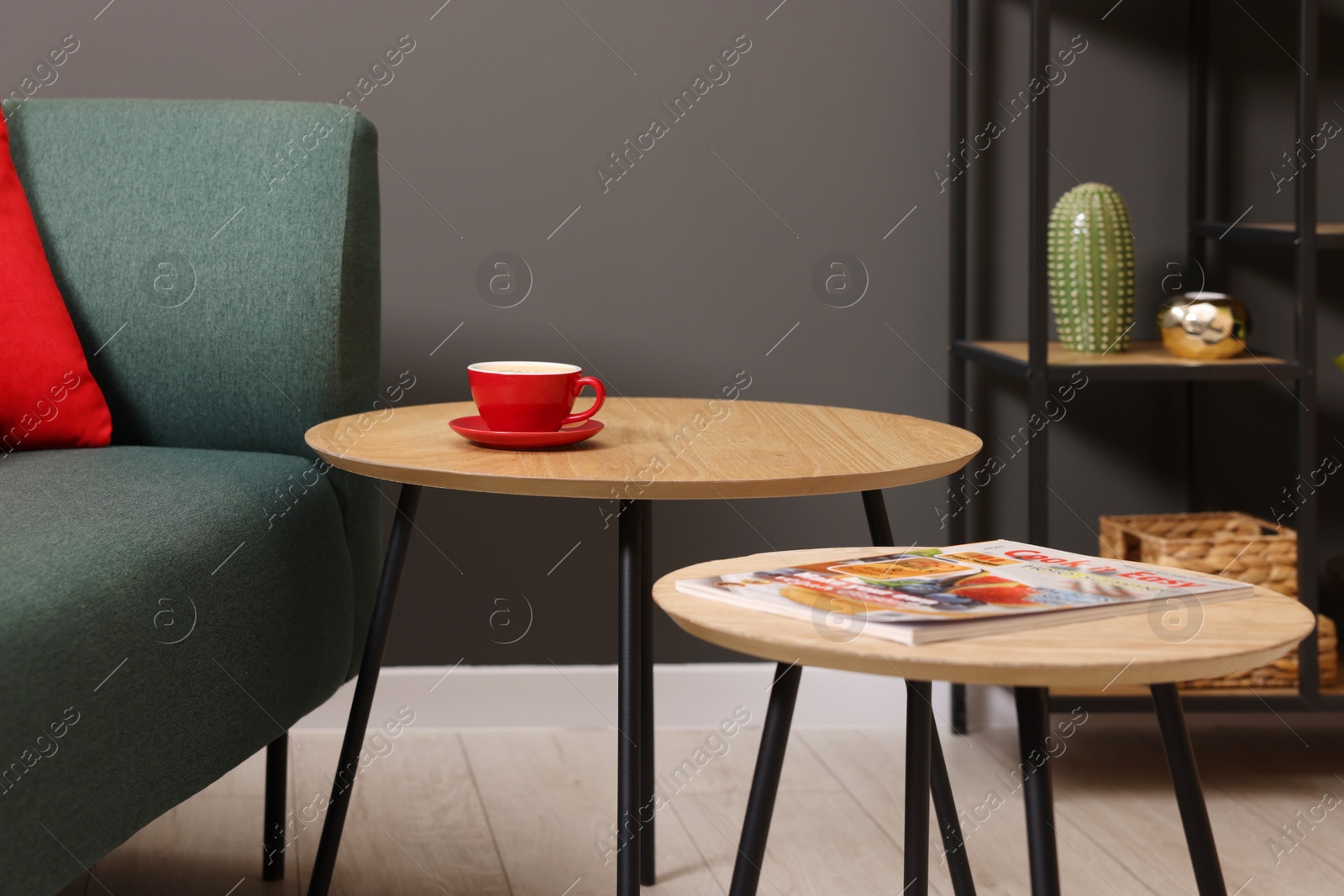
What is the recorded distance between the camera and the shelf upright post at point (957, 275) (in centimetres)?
195

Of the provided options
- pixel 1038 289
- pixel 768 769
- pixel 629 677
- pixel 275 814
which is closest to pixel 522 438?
pixel 629 677

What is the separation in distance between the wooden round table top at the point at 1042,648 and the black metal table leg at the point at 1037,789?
0.22 ft

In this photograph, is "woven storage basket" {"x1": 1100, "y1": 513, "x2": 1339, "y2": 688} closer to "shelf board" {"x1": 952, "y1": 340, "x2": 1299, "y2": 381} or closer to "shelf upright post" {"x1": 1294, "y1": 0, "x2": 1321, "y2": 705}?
"shelf upright post" {"x1": 1294, "y1": 0, "x2": 1321, "y2": 705}

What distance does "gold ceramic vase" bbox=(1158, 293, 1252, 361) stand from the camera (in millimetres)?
1821

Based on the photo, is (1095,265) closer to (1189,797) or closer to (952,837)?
(952,837)

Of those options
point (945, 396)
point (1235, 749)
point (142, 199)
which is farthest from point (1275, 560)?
point (142, 199)

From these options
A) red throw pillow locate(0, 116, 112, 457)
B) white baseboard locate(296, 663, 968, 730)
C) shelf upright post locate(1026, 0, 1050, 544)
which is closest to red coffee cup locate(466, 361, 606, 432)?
red throw pillow locate(0, 116, 112, 457)

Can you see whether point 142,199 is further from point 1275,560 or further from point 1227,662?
point 1275,560

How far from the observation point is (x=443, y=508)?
2.01 m

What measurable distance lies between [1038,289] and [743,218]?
0.47 m

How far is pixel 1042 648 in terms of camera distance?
2.21 ft

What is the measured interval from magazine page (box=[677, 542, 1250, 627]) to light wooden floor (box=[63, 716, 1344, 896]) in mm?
774

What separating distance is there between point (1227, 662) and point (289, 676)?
34.9 inches

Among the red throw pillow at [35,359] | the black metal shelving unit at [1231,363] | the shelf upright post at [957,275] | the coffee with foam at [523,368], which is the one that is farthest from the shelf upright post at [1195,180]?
the red throw pillow at [35,359]
